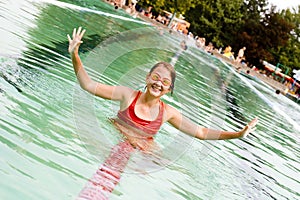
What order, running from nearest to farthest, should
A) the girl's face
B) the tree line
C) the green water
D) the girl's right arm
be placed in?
the girl's right arm, the green water, the girl's face, the tree line

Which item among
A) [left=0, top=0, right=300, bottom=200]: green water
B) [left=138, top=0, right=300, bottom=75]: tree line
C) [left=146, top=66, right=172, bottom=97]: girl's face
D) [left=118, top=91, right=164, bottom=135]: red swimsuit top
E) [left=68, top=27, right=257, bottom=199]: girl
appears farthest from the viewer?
[left=138, top=0, right=300, bottom=75]: tree line

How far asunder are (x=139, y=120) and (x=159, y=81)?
582mm

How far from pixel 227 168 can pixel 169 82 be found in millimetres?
2678

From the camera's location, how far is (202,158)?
7812 mm

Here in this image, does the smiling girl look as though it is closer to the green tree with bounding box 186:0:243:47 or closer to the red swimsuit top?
the red swimsuit top

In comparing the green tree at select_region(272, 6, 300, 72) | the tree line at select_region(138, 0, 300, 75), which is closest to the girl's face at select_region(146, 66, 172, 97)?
the tree line at select_region(138, 0, 300, 75)

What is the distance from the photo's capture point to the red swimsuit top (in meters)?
5.77

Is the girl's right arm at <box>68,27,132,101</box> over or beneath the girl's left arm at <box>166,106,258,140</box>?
over

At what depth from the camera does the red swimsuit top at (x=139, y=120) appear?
5.77m

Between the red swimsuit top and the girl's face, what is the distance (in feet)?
0.89

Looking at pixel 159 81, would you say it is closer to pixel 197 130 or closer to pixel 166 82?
pixel 166 82

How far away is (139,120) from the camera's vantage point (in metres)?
5.79

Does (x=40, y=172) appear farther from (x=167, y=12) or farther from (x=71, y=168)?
(x=167, y=12)

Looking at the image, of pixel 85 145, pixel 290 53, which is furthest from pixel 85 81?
pixel 290 53
